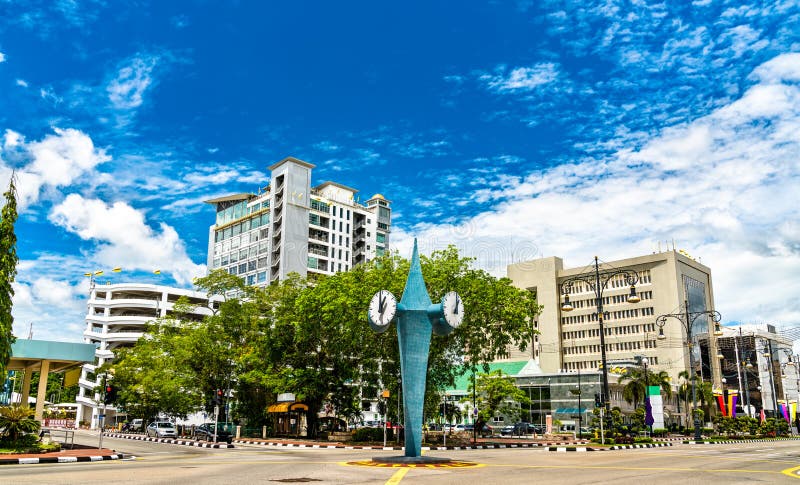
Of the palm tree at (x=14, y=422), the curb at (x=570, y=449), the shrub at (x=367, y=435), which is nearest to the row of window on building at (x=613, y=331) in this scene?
the shrub at (x=367, y=435)

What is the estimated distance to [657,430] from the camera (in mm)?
65438

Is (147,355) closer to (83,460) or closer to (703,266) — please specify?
(83,460)

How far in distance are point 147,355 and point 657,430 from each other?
5099cm

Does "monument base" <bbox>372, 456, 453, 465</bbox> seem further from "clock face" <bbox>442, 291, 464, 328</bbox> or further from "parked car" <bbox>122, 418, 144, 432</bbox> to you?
"parked car" <bbox>122, 418, 144, 432</bbox>

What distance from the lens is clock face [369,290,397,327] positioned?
20.7 meters

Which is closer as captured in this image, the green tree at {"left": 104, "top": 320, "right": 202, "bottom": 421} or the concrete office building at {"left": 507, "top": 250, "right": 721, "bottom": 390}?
the green tree at {"left": 104, "top": 320, "right": 202, "bottom": 421}

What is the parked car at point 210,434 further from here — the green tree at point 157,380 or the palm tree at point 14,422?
the palm tree at point 14,422

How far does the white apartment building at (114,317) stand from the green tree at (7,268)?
5930 cm

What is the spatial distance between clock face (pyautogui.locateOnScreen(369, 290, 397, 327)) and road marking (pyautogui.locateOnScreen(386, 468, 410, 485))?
4844 millimetres

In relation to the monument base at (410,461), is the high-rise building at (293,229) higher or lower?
higher

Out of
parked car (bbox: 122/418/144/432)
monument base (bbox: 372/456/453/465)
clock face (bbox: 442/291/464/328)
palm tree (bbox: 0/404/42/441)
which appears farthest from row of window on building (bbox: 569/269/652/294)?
palm tree (bbox: 0/404/42/441)

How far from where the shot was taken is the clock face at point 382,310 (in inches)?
814

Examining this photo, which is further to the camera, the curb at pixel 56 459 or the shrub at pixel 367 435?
the shrub at pixel 367 435

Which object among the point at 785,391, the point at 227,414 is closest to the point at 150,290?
the point at 227,414
